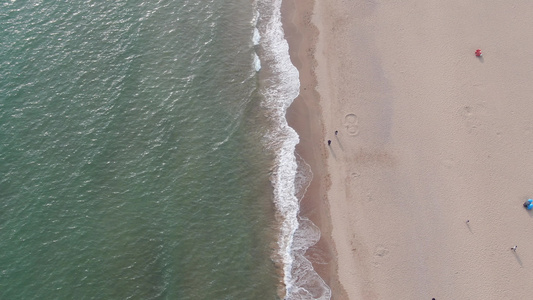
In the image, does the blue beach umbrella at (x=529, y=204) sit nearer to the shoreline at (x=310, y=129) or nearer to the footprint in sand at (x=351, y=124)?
the footprint in sand at (x=351, y=124)

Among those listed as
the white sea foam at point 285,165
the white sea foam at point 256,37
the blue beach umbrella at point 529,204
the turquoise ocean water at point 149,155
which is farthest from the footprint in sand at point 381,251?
the white sea foam at point 256,37

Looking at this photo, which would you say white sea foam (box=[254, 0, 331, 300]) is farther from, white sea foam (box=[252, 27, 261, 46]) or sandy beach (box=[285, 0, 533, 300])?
sandy beach (box=[285, 0, 533, 300])

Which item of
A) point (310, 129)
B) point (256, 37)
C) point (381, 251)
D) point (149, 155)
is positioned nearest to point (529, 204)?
point (381, 251)

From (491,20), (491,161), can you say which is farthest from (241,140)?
(491,20)

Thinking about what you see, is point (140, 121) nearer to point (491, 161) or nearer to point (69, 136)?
point (69, 136)

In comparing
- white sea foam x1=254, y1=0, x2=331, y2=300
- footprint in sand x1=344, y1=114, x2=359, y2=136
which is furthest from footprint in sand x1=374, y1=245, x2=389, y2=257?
footprint in sand x1=344, y1=114, x2=359, y2=136

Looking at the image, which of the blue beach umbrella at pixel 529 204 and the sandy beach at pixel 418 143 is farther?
the blue beach umbrella at pixel 529 204
